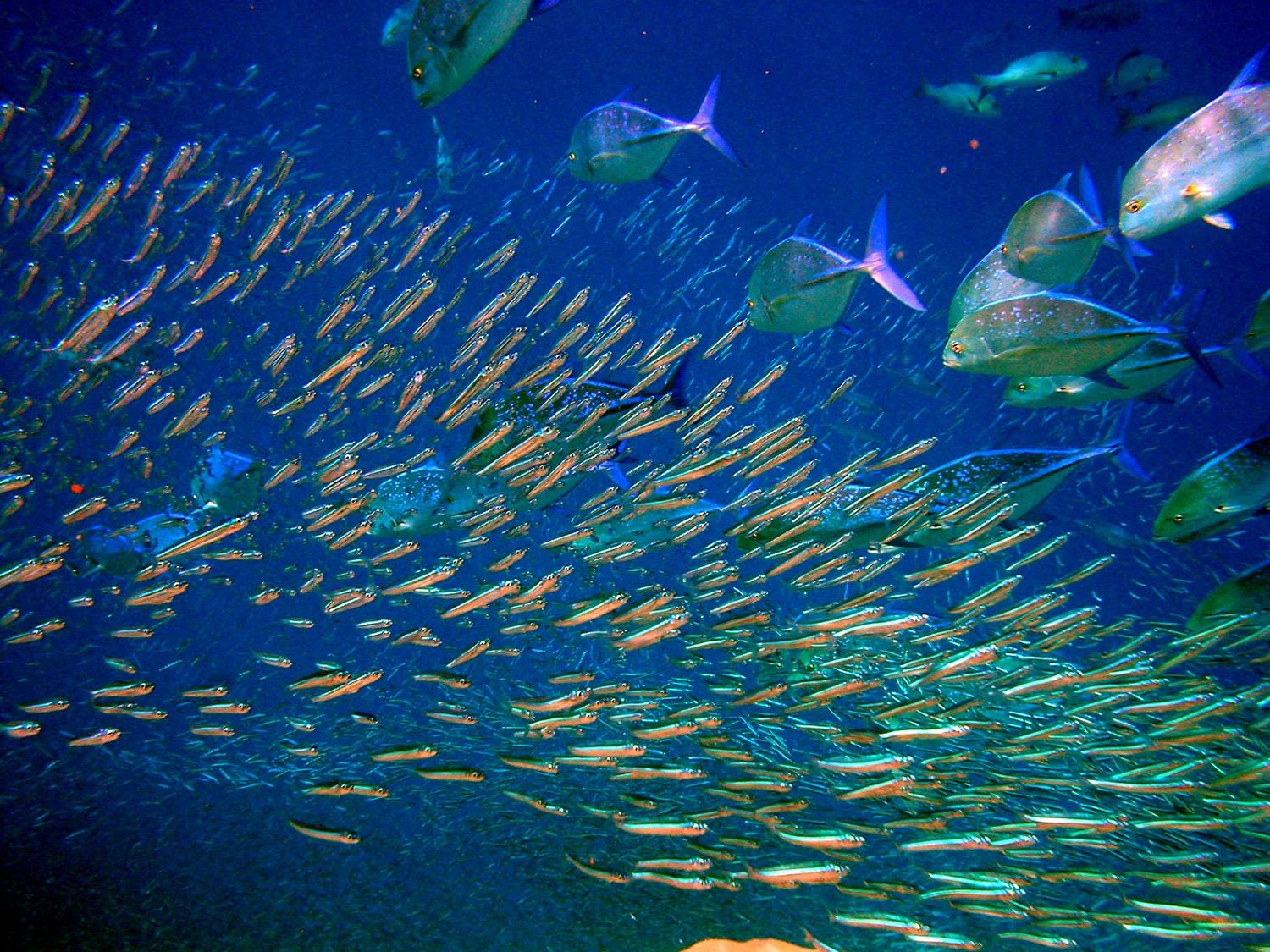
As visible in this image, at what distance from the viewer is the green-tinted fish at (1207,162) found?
2.64m

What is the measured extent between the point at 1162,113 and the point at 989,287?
7.82 metres

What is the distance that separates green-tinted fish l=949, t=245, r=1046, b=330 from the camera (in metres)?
3.58

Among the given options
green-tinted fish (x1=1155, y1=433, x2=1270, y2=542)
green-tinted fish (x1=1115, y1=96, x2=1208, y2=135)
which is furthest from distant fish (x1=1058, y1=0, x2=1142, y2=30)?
green-tinted fish (x1=1155, y1=433, x2=1270, y2=542)

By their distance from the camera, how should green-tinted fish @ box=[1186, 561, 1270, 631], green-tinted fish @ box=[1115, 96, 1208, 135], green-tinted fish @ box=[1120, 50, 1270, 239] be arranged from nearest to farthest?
1. green-tinted fish @ box=[1120, 50, 1270, 239]
2. green-tinted fish @ box=[1186, 561, 1270, 631]
3. green-tinted fish @ box=[1115, 96, 1208, 135]

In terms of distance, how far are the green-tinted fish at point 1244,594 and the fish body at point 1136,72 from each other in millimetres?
8114

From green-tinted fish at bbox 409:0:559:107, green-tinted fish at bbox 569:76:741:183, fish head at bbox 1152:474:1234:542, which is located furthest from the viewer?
green-tinted fish at bbox 569:76:741:183

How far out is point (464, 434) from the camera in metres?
10.5

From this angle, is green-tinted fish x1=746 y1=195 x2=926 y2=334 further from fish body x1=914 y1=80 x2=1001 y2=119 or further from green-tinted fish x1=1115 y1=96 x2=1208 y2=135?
fish body x1=914 y1=80 x2=1001 y2=119

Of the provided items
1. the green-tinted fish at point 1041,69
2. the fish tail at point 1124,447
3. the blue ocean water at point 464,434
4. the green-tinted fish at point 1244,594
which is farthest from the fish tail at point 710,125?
the green-tinted fish at point 1041,69

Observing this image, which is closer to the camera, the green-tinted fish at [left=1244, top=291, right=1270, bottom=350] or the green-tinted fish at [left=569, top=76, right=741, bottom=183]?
the green-tinted fish at [left=1244, top=291, right=1270, bottom=350]

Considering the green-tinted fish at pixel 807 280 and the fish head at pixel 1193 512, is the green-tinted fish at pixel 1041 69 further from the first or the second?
the fish head at pixel 1193 512

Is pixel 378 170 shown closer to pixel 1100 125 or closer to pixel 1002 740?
pixel 1002 740

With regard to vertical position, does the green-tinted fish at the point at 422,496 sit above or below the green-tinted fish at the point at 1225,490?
above

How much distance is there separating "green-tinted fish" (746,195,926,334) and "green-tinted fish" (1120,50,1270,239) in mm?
1059
